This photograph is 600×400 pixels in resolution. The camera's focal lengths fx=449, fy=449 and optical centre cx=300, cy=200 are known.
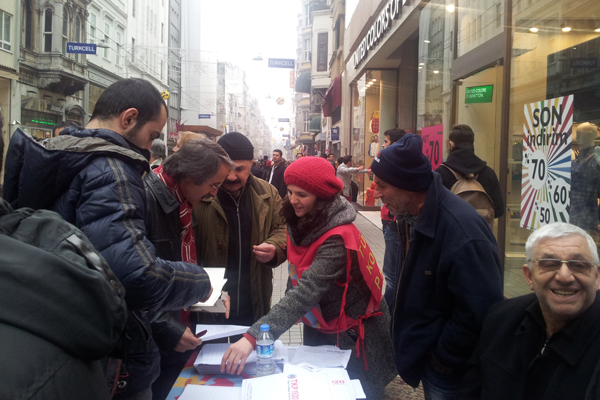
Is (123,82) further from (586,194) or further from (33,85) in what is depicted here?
(33,85)

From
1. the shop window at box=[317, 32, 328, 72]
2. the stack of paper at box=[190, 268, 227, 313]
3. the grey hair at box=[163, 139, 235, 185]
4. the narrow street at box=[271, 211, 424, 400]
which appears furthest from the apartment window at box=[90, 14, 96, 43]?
the shop window at box=[317, 32, 328, 72]

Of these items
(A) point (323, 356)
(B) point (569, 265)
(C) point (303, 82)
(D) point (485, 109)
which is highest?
(C) point (303, 82)

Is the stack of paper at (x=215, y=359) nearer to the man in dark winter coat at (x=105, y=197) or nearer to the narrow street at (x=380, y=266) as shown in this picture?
the man in dark winter coat at (x=105, y=197)

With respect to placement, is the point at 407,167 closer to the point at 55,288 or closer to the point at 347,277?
the point at 347,277

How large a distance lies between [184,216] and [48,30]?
1559 cm

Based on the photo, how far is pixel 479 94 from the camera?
691 cm

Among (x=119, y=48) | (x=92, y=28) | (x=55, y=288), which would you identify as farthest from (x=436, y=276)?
(x=119, y=48)

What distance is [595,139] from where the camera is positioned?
4.23 m

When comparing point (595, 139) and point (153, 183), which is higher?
point (595, 139)

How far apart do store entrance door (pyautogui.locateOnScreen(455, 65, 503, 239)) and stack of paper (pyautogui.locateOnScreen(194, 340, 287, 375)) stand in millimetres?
4866

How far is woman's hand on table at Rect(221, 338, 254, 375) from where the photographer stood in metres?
1.91

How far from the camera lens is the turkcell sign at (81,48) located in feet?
50.3

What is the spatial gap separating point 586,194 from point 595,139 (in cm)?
52

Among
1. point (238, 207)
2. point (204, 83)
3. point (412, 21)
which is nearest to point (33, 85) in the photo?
point (412, 21)
